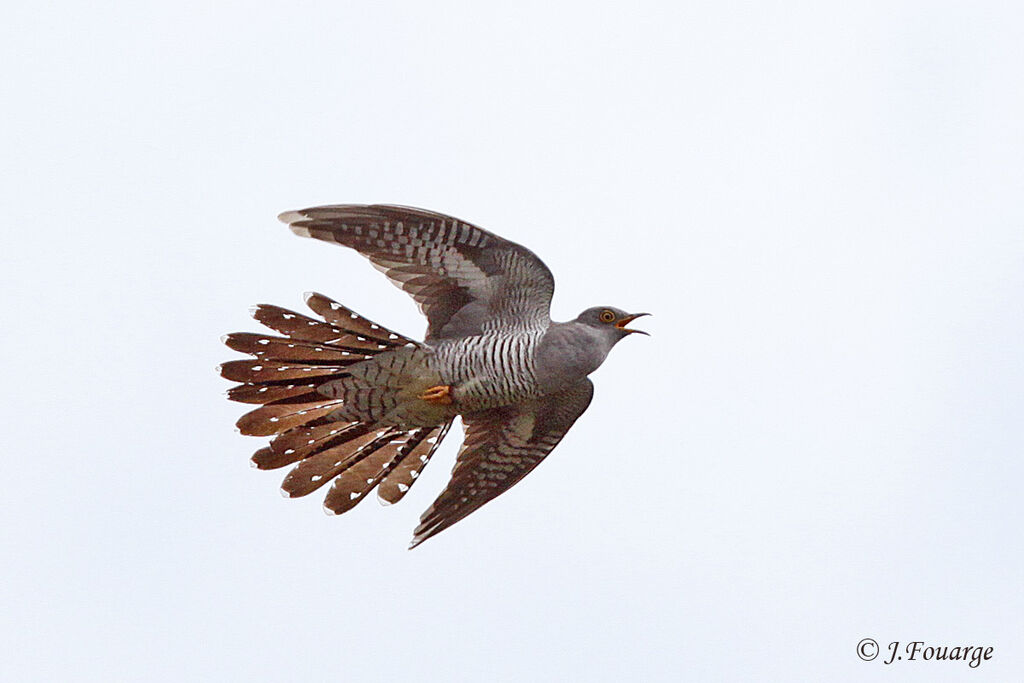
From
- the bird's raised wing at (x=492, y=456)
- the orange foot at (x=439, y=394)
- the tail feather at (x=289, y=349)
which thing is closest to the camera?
the tail feather at (x=289, y=349)

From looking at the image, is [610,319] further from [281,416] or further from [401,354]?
[281,416]

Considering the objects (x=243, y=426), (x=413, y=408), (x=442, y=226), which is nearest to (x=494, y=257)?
(x=442, y=226)

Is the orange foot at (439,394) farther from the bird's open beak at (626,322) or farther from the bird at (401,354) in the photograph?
the bird's open beak at (626,322)

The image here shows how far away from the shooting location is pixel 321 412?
10.6 metres

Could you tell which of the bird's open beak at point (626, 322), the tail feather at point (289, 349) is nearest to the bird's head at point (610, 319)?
the bird's open beak at point (626, 322)

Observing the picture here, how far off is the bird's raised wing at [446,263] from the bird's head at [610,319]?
0.90 feet

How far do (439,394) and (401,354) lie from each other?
360mm

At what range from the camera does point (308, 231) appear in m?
10.2

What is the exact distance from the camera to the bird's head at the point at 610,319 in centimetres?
1059

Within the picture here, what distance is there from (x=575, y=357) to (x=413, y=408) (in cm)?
115

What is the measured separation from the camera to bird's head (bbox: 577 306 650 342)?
1059 centimetres

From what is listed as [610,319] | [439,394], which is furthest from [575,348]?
[439,394]

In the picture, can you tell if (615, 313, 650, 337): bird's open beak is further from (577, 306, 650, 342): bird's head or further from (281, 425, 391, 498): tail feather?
(281, 425, 391, 498): tail feather

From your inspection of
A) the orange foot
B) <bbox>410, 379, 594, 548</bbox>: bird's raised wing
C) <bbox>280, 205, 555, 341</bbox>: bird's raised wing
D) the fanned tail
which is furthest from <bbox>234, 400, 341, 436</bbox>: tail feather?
<bbox>410, 379, 594, 548</bbox>: bird's raised wing
